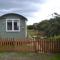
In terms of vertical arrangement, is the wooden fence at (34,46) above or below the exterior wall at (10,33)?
below

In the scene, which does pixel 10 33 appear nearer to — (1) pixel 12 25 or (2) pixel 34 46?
(1) pixel 12 25

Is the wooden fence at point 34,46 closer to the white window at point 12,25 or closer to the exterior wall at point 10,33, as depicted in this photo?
the exterior wall at point 10,33

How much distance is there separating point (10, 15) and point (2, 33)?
251cm

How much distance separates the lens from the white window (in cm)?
3391

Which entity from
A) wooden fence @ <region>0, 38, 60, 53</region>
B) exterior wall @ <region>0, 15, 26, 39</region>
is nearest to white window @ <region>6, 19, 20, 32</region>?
exterior wall @ <region>0, 15, 26, 39</region>

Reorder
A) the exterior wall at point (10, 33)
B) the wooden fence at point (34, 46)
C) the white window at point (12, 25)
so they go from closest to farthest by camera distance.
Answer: the wooden fence at point (34, 46), the exterior wall at point (10, 33), the white window at point (12, 25)

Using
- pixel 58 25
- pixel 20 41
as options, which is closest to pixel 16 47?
pixel 20 41

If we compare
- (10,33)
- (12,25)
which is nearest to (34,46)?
(10,33)

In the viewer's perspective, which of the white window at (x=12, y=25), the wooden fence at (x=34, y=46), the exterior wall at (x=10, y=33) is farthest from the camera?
the white window at (x=12, y=25)

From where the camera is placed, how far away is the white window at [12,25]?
3391 centimetres

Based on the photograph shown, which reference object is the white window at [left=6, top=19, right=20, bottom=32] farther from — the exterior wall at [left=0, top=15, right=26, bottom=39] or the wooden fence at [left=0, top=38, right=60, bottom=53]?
the wooden fence at [left=0, top=38, right=60, bottom=53]

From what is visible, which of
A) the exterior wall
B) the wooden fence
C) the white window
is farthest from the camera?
the white window

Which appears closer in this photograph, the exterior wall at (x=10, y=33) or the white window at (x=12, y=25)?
the exterior wall at (x=10, y=33)

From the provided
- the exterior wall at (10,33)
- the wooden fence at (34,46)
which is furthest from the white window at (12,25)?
the wooden fence at (34,46)
